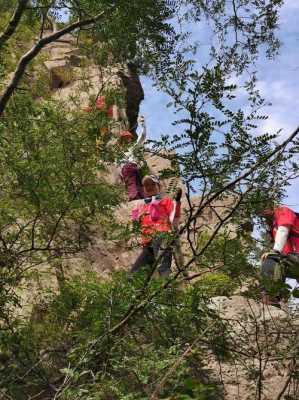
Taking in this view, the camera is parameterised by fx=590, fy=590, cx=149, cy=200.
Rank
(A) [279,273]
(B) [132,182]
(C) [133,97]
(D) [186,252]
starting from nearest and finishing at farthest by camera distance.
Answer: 1. (A) [279,273]
2. (D) [186,252]
3. (B) [132,182]
4. (C) [133,97]

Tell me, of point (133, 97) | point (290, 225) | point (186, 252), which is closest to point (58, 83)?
point (133, 97)

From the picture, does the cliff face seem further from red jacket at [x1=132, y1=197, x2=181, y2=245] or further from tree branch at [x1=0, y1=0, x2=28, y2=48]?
tree branch at [x1=0, y1=0, x2=28, y2=48]

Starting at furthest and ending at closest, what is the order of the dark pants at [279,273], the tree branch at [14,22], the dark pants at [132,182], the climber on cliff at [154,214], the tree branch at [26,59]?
the dark pants at [132,182] < the climber on cliff at [154,214] < the tree branch at [14,22] < the tree branch at [26,59] < the dark pants at [279,273]

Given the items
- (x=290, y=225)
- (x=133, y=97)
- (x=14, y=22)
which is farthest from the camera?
(x=133, y=97)

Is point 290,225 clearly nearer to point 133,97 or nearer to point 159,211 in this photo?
point 159,211

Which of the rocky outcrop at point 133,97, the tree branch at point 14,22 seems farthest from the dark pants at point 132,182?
the rocky outcrop at point 133,97

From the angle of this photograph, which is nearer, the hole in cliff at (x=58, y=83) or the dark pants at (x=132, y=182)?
the dark pants at (x=132, y=182)

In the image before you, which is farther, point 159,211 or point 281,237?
point 159,211

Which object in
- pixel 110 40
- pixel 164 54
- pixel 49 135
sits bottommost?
pixel 49 135

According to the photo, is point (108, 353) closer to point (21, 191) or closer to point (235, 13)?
point (21, 191)

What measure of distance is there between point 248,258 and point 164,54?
306 cm

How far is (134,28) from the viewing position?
7207mm

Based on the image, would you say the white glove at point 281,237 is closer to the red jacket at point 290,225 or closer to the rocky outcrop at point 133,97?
the red jacket at point 290,225

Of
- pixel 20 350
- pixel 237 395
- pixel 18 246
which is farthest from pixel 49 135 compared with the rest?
pixel 237 395
